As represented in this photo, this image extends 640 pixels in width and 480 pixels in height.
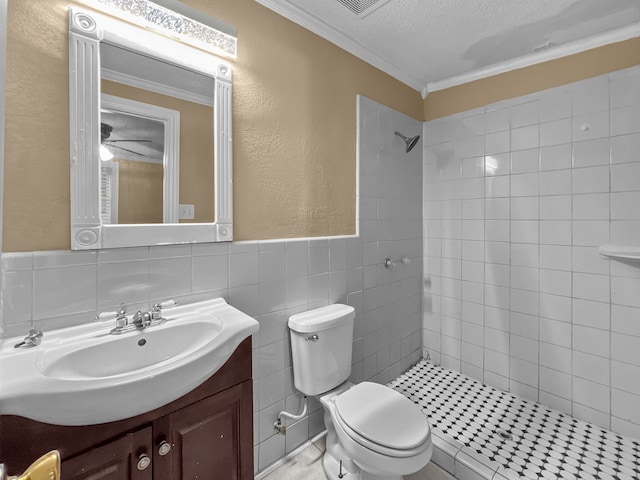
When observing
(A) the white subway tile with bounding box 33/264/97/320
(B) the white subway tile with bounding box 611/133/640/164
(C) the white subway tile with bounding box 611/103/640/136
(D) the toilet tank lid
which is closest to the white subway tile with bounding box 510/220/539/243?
(B) the white subway tile with bounding box 611/133/640/164

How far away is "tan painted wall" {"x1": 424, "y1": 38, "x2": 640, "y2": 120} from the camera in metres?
1.75

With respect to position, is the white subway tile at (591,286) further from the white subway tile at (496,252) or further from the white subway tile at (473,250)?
the white subway tile at (473,250)

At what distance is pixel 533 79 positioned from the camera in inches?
79.6

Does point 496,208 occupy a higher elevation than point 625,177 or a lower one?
lower

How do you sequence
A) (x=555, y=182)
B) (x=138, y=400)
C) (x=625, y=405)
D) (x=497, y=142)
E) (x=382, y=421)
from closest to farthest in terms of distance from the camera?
(x=138, y=400)
(x=382, y=421)
(x=625, y=405)
(x=555, y=182)
(x=497, y=142)

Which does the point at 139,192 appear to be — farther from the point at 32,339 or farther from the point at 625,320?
the point at 625,320

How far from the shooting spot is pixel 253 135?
4.87 feet

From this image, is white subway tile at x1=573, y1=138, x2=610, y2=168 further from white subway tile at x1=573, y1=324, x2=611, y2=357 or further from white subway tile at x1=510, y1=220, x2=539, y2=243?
white subway tile at x1=573, y1=324, x2=611, y2=357

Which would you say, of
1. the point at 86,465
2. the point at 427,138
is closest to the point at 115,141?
the point at 86,465

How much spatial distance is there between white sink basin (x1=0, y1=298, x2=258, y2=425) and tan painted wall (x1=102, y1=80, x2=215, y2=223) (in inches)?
17.3

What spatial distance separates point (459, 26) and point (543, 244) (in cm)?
141

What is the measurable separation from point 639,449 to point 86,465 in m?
2.49

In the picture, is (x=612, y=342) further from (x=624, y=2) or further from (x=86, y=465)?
(x=86, y=465)

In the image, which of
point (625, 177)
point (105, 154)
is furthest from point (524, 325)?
point (105, 154)
